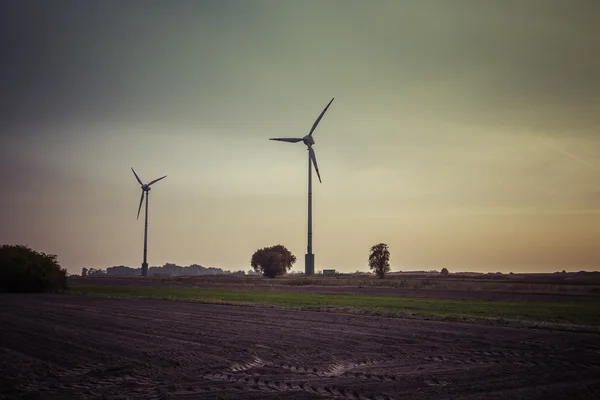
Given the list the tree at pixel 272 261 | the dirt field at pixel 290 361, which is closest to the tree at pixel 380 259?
the tree at pixel 272 261

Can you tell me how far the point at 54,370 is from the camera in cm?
1352

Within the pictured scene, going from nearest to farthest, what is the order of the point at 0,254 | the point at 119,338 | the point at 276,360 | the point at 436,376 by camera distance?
1. the point at 436,376
2. the point at 276,360
3. the point at 119,338
4. the point at 0,254

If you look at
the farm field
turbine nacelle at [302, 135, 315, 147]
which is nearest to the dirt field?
the farm field

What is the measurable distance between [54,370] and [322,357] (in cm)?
762

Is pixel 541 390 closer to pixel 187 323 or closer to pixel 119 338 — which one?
pixel 119 338

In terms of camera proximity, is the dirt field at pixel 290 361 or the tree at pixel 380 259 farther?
the tree at pixel 380 259

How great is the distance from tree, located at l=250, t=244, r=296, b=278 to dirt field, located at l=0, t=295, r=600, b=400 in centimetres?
10745

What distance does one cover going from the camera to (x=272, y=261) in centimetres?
13200

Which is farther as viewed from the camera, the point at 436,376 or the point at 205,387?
the point at 436,376

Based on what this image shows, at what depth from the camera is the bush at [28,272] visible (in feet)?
202

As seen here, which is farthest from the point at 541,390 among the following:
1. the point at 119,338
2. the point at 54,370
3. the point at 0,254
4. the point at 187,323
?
the point at 0,254

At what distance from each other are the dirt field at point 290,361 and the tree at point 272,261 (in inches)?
4230

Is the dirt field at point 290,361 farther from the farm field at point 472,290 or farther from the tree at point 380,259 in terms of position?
the tree at point 380,259

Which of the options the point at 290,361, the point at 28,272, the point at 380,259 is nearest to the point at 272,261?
the point at 380,259
